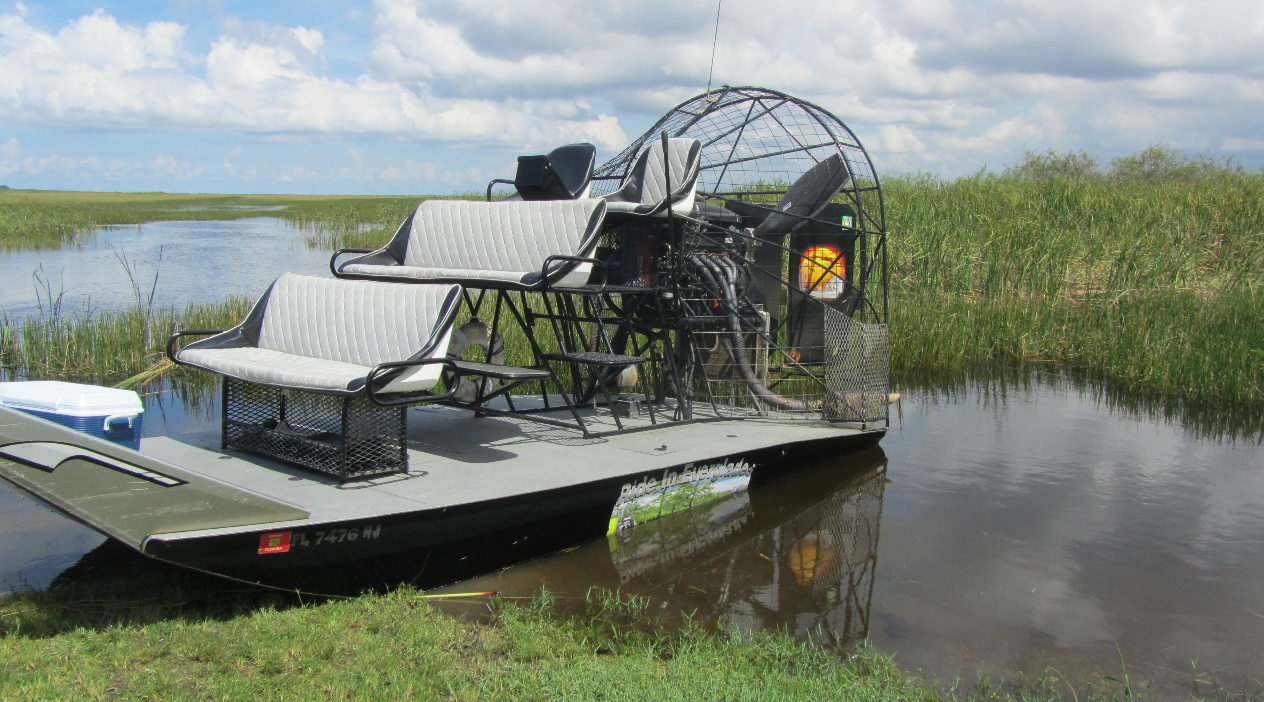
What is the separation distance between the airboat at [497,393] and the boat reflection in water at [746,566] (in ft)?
0.65

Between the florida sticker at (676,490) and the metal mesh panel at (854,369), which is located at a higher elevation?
the metal mesh panel at (854,369)

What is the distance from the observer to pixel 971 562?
562cm

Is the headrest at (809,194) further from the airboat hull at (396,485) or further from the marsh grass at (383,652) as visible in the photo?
the marsh grass at (383,652)

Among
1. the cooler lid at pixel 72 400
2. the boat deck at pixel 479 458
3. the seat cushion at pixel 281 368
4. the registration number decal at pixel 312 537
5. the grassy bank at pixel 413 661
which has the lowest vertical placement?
the grassy bank at pixel 413 661

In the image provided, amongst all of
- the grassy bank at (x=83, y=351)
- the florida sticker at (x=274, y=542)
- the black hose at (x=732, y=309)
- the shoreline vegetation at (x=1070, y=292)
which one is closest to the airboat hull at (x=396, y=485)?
the florida sticker at (x=274, y=542)

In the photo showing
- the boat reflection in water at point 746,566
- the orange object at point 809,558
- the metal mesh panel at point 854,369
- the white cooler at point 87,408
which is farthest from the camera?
the metal mesh panel at point 854,369

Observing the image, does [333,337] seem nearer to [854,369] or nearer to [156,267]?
[854,369]

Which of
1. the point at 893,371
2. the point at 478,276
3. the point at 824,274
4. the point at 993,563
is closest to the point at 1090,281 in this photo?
the point at 893,371

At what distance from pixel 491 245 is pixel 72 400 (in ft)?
9.23

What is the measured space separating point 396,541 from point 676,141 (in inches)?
160

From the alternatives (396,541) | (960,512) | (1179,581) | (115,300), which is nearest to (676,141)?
(960,512)

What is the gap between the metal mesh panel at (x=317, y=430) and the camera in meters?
4.82

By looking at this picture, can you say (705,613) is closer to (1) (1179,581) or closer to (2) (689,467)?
(2) (689,467)

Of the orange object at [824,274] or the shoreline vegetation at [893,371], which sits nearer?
the shoreline vegetation at [893,371]
